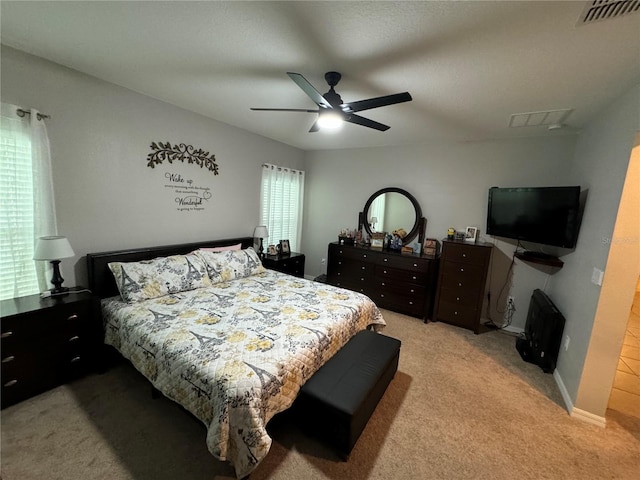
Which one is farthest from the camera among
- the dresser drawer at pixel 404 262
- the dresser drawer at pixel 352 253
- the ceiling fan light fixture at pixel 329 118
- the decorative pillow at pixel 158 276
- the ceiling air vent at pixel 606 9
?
the dresser drawer at pixel 352 253

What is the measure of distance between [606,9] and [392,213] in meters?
3.06

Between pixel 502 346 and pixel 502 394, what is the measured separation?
990 mm

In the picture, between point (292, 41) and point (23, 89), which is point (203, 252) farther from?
point (292, 41)

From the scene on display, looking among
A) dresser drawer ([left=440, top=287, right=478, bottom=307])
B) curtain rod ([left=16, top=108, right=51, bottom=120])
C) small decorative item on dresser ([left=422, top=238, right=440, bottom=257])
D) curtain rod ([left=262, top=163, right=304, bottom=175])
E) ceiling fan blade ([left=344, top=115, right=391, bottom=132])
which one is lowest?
dresser drawer ([left=440, top=287, right=478, bottom=307])

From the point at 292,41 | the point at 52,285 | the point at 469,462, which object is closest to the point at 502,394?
the point at 469,462

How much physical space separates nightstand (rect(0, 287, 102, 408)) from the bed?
0.16 m

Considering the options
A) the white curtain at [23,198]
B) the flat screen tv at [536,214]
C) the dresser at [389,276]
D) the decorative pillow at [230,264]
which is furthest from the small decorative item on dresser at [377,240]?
the white curtain at [23,198]

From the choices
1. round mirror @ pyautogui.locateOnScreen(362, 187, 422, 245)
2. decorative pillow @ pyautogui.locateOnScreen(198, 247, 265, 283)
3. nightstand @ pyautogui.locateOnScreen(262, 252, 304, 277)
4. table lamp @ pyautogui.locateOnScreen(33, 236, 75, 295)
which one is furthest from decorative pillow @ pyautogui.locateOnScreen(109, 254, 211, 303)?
round mirror @ pyautogui.locateOnScreen(362, 187, 422, 245)

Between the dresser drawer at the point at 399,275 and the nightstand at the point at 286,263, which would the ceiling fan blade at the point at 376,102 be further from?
the nightstand at the point at 286,263

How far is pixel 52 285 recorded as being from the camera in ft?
7.33

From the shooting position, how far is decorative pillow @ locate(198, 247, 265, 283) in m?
3.00

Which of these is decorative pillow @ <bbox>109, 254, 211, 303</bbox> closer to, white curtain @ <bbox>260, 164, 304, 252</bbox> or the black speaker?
white curtain @ <bbox>260, 164, 304, 252</bbox>

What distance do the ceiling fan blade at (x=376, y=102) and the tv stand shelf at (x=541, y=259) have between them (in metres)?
2.51

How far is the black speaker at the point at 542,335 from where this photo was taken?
248 cm
